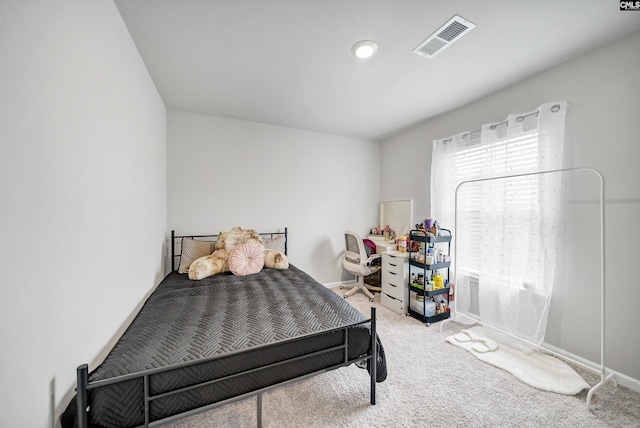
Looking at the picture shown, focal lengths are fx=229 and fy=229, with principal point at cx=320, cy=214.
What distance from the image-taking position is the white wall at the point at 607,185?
1.65m

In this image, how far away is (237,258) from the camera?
2490 mm

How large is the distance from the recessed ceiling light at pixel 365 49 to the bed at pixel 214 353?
77.5 inches

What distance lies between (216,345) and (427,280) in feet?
7.80

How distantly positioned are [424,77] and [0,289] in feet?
9.50

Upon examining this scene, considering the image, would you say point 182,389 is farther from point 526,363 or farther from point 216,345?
point 526,363

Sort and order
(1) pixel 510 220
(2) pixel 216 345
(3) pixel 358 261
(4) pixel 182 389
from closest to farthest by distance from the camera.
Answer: (4) pixel 182 389 → (2) pixel 216 345 → (1) pixel 510 220 → (3) pixel 358 261

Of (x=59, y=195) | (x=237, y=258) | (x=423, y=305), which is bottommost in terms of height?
(x=423, y=305)

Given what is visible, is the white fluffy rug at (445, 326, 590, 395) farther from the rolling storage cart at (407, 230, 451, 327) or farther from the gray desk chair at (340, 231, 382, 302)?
the gray desk chair at (340, 231, 382, 302)

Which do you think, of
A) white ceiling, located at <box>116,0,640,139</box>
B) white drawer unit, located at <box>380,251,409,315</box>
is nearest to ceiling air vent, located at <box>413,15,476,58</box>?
white ceiling, located at <box>116,0,640,139</box>

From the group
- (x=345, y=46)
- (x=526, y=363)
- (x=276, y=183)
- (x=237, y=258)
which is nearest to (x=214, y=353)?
(x=237, y=258)

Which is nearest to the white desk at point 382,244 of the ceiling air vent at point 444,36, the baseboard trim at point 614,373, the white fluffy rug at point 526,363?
the white fluffy rug at point 526,363

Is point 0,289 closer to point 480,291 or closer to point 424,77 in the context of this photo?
point 424,77

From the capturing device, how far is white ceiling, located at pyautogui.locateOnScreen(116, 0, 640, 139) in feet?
4.76

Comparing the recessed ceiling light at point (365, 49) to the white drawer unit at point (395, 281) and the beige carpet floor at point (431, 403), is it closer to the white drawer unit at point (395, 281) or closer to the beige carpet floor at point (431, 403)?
the white drawer unit at point (395, 281)
